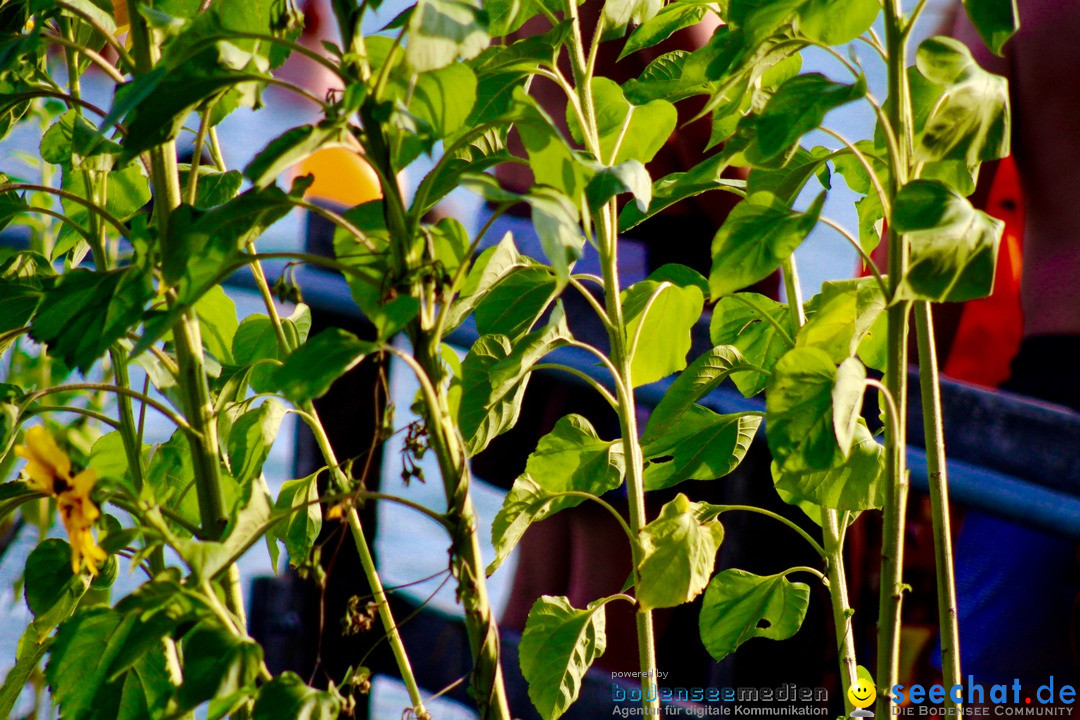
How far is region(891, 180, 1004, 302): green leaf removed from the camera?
1.67 ft

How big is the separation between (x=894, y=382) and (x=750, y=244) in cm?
11

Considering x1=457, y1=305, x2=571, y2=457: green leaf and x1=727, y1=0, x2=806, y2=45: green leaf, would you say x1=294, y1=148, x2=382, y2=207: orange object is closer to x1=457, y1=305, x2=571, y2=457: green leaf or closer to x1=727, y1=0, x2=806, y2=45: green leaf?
x1=457, y1=305, x2=571, y2=457: green leaf

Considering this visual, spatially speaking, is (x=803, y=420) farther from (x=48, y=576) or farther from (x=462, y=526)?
(x=48, y=576)

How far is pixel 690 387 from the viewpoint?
726 mm

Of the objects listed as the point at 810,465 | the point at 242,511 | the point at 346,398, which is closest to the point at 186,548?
the point at 242,511

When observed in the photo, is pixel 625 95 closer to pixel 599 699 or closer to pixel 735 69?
pixel 735 69

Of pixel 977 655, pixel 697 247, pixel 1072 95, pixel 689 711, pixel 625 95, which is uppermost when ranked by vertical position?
pixel 1072 95

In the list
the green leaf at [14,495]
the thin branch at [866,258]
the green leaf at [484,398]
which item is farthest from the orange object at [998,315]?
the green leaf at [14,495]

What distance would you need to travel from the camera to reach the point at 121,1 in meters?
0.81

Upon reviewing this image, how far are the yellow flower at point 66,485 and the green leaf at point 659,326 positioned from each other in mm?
353

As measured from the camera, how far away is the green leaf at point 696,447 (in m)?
0.74

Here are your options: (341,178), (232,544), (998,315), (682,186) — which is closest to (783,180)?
(682,186)

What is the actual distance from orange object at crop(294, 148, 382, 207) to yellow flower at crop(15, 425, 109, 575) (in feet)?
5.32

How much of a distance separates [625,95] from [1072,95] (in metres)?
1.01
